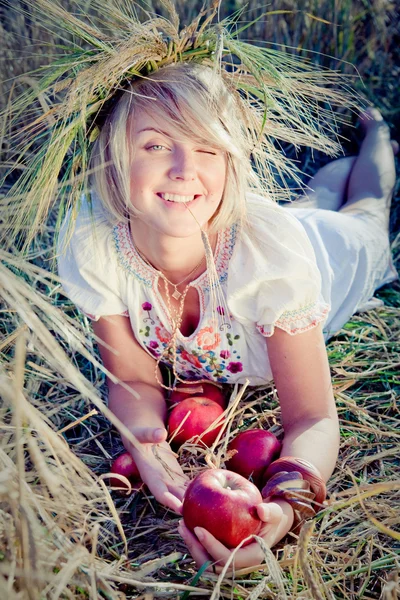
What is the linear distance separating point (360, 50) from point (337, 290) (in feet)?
6.44

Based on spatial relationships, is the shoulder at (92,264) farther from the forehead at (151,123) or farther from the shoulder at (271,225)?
the shoulder at (271,225)

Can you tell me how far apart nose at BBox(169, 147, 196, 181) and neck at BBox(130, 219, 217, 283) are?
0.80 ft

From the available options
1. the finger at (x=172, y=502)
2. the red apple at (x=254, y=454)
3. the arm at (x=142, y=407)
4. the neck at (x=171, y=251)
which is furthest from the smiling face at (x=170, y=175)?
the finger at (x=172, y=502)

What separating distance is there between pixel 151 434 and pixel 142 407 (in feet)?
0.85

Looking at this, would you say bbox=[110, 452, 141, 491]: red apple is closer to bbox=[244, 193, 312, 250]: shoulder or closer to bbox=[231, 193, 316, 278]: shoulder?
bbox=[231, 193, 316, 278]: shoulder

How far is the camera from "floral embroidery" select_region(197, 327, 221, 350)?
2.21m

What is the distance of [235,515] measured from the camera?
157 centimetres

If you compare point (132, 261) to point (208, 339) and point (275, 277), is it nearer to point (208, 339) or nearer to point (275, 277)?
point (208, 339)

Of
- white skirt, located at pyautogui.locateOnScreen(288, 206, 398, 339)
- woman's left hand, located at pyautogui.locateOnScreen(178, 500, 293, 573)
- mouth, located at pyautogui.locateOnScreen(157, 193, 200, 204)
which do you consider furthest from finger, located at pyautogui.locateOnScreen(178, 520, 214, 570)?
white skirt, located at pyautogui.locateOnScreen(288, 206, 398, 339)

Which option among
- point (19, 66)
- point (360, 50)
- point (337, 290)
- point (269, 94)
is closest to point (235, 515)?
point (269, 94)

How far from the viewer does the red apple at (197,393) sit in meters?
2.33

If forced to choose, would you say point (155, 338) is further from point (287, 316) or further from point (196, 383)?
point (287, 316)

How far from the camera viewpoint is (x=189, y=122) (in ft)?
6.12

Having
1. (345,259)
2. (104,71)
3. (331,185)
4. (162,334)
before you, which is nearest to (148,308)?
(162,334)
